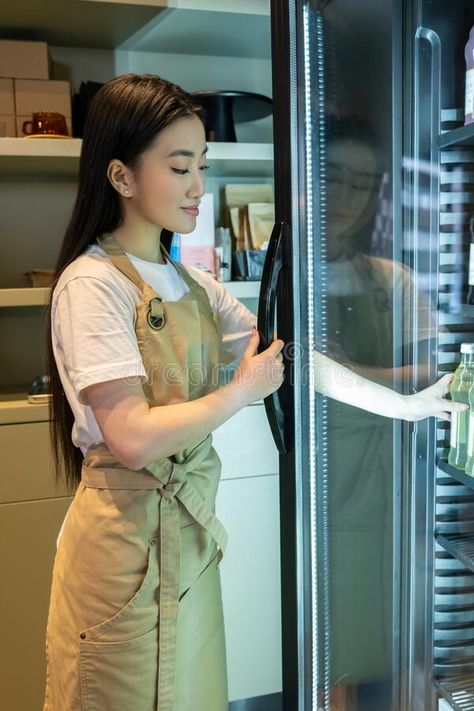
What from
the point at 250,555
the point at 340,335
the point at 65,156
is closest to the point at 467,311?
the point at 340,335

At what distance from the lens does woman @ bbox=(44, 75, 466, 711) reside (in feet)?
3.19

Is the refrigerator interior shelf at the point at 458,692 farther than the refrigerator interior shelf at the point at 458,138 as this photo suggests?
Yes

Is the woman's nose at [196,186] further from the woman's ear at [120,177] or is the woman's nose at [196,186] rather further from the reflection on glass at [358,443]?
the reflection on glass at [358,443]

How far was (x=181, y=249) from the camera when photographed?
6.15 ft

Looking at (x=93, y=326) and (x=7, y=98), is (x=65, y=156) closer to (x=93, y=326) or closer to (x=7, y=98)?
(x=7, y=98)

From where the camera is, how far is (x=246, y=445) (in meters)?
1.82

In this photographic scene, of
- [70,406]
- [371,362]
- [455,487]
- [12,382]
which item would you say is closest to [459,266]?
[371,362]

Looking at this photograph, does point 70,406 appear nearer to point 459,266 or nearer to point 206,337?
point 206,337

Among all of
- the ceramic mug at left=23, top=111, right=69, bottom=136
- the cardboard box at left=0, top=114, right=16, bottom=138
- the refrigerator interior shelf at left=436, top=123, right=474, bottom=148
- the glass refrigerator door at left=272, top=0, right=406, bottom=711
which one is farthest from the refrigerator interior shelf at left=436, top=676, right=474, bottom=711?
the cardboard box at left=0, top=114, right=16, bottom=138

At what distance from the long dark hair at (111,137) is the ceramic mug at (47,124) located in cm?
82

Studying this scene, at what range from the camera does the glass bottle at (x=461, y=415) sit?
3.30 feet

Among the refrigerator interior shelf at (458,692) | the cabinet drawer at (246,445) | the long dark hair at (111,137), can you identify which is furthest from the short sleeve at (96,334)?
the cabinet drawer at (246,445)

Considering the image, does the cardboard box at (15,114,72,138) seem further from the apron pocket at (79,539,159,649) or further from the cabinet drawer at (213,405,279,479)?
the apron pocket at (79,539,159,649)

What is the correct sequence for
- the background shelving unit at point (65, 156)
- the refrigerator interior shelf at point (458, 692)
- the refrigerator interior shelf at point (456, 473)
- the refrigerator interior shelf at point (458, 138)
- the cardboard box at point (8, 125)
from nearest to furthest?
A: the refrigerator interior shelf at point (458, 138) < the refrigerator interior shelf at point (456, 473) < the refrigerator interior shelf at point (458, 692) < the background shelving unit at point (65, 156) < the cardboard box at point (8, 125)
